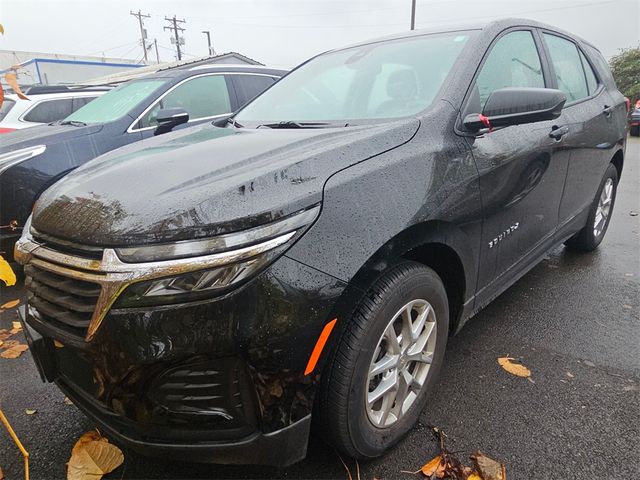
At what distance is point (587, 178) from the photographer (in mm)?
3066

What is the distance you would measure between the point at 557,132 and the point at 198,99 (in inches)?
144

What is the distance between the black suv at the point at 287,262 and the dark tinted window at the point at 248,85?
318cm

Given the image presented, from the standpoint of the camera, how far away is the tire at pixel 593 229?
138 inches

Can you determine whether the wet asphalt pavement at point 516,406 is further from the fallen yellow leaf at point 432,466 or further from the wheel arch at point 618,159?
the wheel arch at point 618,159

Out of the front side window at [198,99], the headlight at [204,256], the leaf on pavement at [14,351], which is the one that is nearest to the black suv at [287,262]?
the headlight at [204,256]

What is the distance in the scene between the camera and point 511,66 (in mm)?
2408

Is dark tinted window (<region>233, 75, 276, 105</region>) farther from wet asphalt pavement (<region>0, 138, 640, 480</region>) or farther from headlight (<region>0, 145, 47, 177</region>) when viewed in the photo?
wet asphalt pavement (<region>0, 138, 640, 480</region>)

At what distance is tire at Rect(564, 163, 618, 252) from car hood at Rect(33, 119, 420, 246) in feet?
8.34

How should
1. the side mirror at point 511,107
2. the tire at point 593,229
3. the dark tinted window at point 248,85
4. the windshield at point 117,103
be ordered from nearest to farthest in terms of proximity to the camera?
the side mirror at point 511,107
the tire at point 593,229
the windshield at point 117,103
the dark tinted window at point 248,85

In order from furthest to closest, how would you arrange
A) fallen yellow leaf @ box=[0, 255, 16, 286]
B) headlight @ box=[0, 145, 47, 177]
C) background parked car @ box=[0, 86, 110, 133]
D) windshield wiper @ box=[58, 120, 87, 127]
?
background parked car @ box=[0, 86, 110, 133] < windshield wiper @ box=[58, 120, 87, 127] < headlight @ box=[0, 145, 47, 177] < fallen yellow leaf @ box=[0, 255, 16, 286]

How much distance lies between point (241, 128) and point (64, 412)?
5.40 feet

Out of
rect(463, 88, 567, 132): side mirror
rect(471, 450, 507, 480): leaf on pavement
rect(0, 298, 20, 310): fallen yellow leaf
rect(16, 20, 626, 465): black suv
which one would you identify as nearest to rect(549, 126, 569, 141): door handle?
rect(16, 20, 626, 465): black suv

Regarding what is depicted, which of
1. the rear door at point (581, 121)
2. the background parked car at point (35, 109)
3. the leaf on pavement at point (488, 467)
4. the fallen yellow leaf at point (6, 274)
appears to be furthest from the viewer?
the background parked car at point (35, 109)

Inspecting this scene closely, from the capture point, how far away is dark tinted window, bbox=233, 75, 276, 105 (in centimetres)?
516
